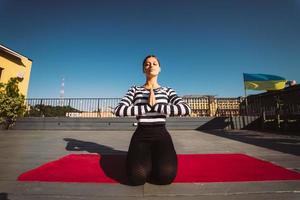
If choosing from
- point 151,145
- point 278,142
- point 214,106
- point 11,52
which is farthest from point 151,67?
point 11,52

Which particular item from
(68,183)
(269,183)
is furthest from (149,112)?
(269,183)

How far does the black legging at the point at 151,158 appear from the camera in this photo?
181 centimetres

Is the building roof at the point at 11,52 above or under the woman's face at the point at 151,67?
above

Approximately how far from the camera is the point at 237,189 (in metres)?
1.70

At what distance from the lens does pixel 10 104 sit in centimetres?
953

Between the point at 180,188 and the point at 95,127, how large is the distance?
30.2 ft

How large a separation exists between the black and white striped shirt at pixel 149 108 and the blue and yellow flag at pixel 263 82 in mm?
9175

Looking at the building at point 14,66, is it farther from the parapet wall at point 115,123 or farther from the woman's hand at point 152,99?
the woman's hand at point 152,99

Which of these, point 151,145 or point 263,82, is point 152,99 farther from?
point 263,82

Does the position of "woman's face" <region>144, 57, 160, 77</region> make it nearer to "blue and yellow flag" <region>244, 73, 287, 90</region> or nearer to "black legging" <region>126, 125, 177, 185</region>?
"black legging" <region>126, 125, 177, 185</region>

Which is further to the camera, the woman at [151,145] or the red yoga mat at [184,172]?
the red yoga mat at [184,172]

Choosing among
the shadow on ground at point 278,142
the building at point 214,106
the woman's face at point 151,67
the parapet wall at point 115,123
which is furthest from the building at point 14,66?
the shadow on ground at point 278,142

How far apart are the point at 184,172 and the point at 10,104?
10444 mm

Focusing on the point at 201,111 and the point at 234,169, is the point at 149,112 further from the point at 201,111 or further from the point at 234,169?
the point at 201,111
